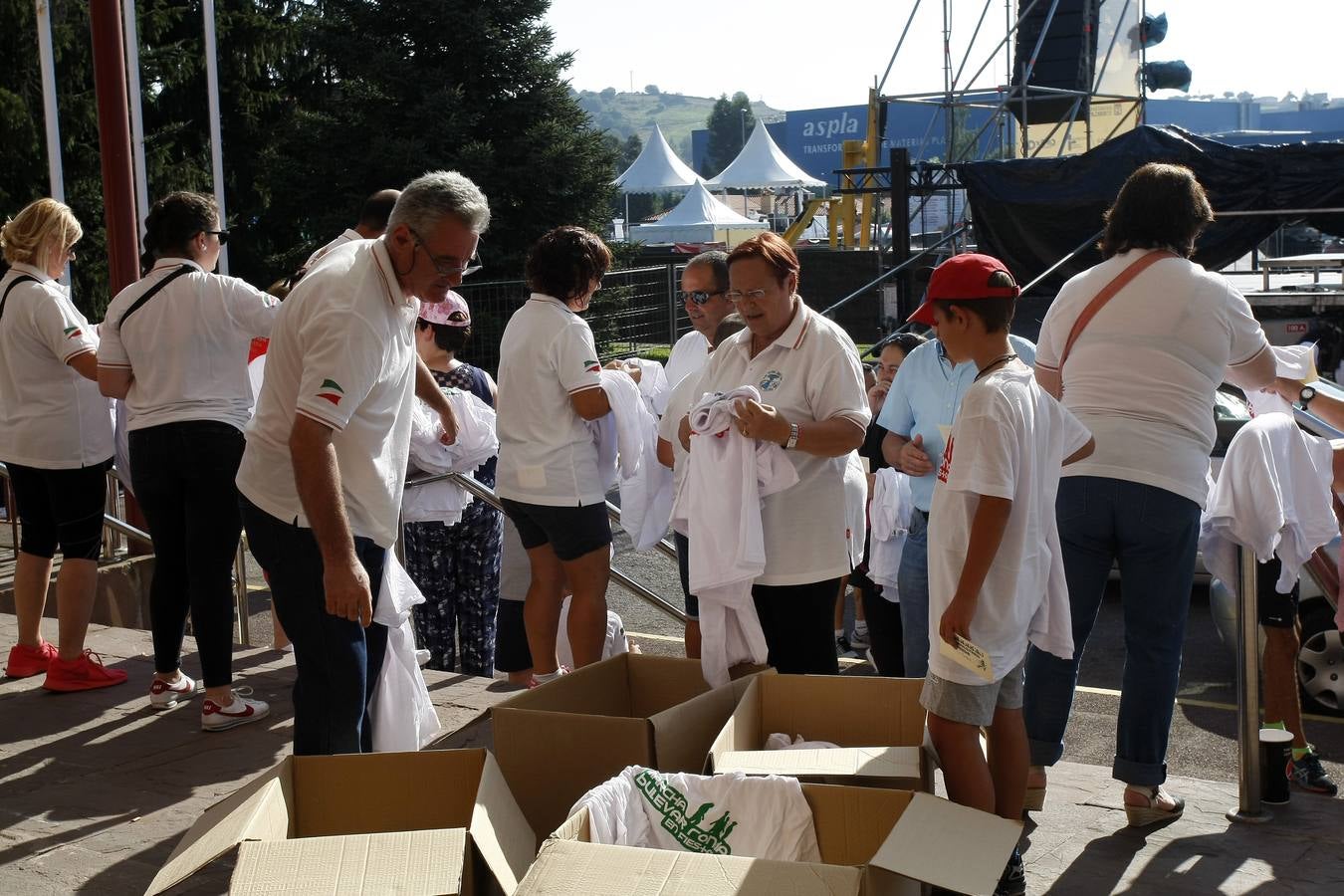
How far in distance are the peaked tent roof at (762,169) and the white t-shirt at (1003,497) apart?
43407 millimetres

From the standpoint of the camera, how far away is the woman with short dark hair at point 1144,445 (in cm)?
373

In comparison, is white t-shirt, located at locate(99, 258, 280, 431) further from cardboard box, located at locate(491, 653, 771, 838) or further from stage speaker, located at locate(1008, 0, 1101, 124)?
stage speaker, located at locate(1008, 0, 1101, 124)

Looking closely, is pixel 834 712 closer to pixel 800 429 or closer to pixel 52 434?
pixel 800 429

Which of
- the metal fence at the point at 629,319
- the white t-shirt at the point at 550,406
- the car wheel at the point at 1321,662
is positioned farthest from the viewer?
the metal fence at the point at 629,319

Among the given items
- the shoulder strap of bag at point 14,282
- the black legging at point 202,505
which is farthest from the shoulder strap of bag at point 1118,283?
the shoulder strap of bag at point 14,282

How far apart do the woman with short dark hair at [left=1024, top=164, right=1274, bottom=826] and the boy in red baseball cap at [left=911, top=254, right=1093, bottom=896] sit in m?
0.46

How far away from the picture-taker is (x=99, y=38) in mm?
7504

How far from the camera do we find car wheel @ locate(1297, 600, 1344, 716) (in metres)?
5.79

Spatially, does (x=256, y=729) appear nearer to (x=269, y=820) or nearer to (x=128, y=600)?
(x=269, y=820)

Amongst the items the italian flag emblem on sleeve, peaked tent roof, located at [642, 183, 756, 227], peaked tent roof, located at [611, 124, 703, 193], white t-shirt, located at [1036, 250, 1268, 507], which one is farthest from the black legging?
peaked tent roof, located at [611, 124, 703, 193]

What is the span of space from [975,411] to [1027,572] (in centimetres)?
43

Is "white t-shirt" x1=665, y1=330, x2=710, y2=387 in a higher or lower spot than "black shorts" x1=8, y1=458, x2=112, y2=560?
higher

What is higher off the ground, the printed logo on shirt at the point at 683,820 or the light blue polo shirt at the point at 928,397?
the light blue polo shirt at the point at 928,397

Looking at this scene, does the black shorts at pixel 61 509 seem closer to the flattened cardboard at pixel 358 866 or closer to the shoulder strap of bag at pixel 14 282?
the shoulder strap of bag at pixel 14 282
